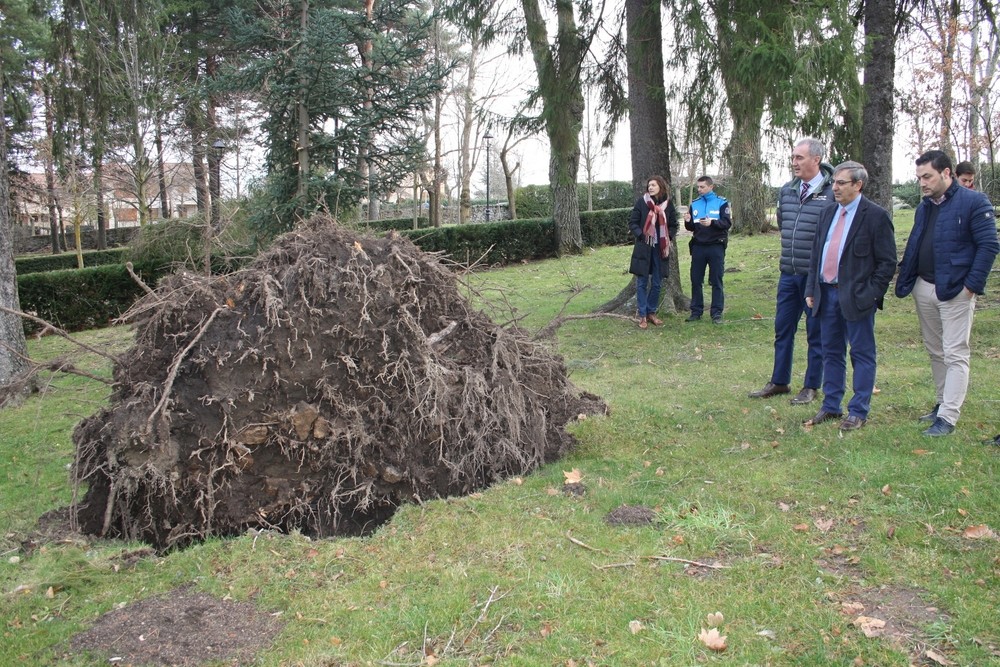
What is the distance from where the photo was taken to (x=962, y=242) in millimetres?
4887

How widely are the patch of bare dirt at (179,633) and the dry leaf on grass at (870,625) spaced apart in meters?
2.58

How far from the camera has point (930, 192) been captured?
5012 millimetres

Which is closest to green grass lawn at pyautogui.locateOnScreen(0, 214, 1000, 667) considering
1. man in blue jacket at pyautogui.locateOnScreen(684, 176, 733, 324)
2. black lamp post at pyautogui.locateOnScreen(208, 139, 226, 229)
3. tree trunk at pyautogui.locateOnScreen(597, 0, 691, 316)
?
man in blue jacket at pyautogui.locateOnScreen(684, 176, 733, 324)

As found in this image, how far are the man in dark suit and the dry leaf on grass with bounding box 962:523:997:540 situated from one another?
1543 mm

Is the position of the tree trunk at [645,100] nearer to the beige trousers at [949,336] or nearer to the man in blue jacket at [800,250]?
the man in blue jacket at [800,250]

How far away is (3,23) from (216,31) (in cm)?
728

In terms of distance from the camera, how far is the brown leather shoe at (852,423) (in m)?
5.37

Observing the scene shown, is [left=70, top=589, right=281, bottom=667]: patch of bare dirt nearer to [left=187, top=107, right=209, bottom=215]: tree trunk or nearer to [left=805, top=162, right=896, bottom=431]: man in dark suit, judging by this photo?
[left=805, top=162, right=896, bottom=431]: man in dark suit

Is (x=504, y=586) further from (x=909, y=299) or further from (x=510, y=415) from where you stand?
(x=909, y=299)

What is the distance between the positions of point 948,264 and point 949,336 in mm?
495

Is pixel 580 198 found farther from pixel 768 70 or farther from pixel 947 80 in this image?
pixel 768 70

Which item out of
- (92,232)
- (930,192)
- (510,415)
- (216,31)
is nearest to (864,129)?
(930,192)

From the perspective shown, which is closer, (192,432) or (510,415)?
(192,432)

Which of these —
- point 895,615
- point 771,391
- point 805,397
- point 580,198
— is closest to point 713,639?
point 895,615
